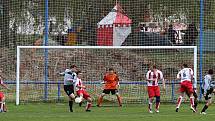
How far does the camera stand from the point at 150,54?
32.2 meters

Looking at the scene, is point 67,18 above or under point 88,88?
above

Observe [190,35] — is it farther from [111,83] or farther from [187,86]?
[187,86]

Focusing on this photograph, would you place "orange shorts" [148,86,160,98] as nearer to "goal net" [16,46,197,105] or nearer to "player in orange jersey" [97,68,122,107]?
"player in orange jersey" [97,68,122,107]

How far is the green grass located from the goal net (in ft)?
5.32

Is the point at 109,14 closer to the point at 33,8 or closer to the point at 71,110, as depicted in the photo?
the point at 33,8

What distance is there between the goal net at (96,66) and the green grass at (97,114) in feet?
5.32

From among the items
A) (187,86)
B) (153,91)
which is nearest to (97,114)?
(153,91)

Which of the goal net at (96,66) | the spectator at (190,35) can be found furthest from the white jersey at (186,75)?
the spectator at (190,35)

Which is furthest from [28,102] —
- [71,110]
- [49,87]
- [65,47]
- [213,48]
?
[213,48]

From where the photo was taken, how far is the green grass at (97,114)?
2298 cm

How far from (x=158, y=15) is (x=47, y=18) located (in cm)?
555

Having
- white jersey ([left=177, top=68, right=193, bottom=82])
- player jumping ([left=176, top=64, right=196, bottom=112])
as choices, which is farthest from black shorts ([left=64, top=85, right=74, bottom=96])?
white jersey ([left=177, top=68, right=193, bottom=82])

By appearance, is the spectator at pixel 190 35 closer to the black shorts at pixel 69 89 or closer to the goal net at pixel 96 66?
the goal net at pixel 96 66

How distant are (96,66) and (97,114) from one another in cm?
794
